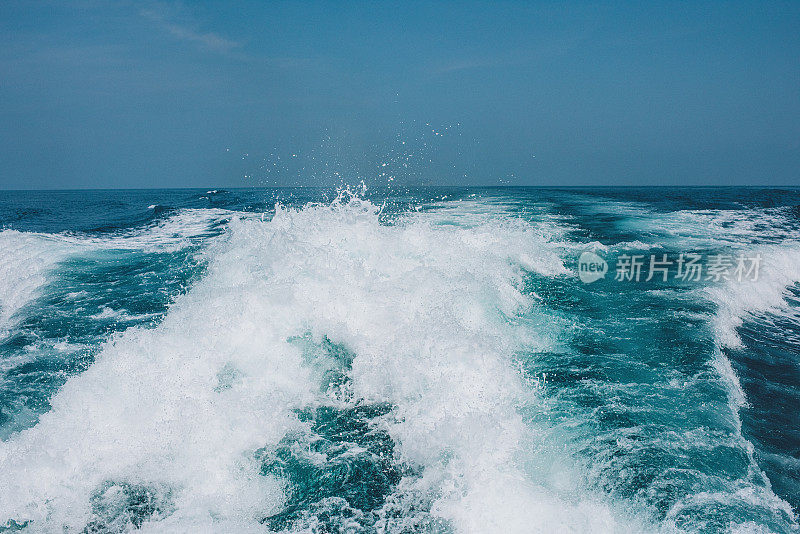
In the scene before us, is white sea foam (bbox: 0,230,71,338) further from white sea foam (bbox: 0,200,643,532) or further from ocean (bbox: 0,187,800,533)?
white sea foam (bbox: 0,200,643,532)

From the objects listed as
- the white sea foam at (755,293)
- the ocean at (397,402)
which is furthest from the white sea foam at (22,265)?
the white sea foam at (755,293)

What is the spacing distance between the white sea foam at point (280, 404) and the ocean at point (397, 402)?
21 millimetres

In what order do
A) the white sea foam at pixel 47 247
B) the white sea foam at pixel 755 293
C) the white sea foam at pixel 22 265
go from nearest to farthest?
the white sea foam at pixel 755 293 < the white sea foam at pixel 22 265 < the white sea foam at pixel 47 247

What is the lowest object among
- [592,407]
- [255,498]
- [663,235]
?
[255,498]

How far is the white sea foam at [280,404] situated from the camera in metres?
3.07

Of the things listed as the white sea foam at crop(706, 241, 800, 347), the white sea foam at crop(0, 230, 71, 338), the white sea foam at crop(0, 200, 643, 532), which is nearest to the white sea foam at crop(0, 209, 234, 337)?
the white sea foam at crop(0, 230, 71, 338)

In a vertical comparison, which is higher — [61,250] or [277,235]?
[277,235]

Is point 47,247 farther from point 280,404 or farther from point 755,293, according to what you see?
point 755,293

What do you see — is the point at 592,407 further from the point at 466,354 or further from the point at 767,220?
the point at 767,220

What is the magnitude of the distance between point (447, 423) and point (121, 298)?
25.1ft

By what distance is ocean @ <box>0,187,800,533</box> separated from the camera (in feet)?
10.1

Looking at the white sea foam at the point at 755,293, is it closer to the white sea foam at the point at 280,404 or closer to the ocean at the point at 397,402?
the ocean at the point at 397,402

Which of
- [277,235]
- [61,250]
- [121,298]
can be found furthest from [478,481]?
[61,250]

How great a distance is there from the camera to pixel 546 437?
376 cm
